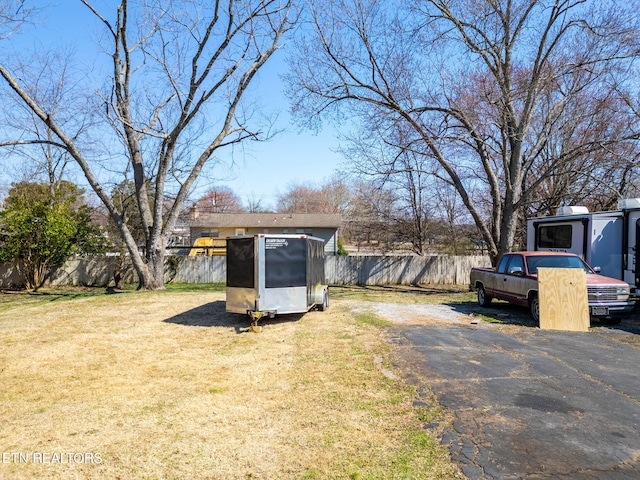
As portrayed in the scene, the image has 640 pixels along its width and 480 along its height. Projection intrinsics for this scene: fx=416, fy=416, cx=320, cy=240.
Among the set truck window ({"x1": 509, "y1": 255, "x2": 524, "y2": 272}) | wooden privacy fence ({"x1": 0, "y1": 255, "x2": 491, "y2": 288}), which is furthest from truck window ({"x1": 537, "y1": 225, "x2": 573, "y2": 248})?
wooden privacy fence ({"x1": 0, "y1": 255, "x2": 491, "y2": 288})

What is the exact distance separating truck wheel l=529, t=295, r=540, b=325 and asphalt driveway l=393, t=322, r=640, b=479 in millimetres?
1016

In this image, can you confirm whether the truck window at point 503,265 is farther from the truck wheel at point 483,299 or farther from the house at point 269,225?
the house at point 269,225

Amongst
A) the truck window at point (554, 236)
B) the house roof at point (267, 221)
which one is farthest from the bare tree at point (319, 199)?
the truck window at point (554, 236)

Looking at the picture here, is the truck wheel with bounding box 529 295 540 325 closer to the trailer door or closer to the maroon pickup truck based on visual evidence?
the maroon pickup truck

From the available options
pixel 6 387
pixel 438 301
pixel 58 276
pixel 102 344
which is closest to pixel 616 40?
pixel 438 301

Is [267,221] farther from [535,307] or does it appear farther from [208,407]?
[208,407]

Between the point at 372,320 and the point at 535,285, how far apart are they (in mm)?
3888

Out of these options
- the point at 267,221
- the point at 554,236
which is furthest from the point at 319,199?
the point at 554,236

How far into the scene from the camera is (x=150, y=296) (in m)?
13.9

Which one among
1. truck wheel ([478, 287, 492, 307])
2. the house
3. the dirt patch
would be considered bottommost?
the dirt patch

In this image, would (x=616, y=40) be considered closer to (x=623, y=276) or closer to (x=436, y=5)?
(x=436, y=5)

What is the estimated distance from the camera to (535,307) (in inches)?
379

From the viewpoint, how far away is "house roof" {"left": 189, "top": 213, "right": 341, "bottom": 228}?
33.5 metres

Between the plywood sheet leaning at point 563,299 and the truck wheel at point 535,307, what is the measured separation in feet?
0.82
